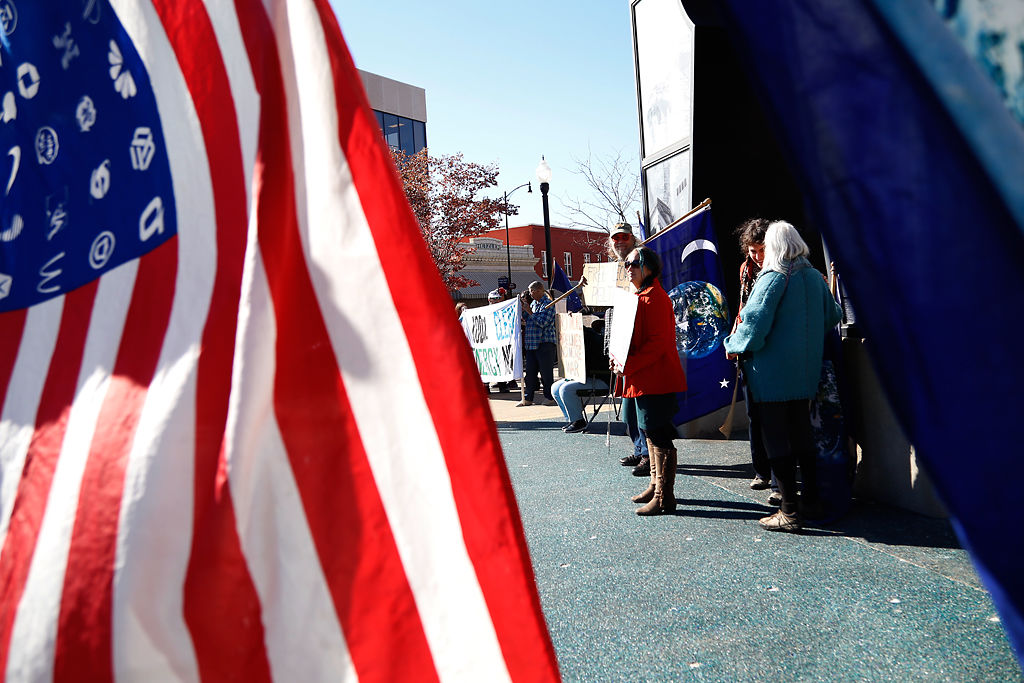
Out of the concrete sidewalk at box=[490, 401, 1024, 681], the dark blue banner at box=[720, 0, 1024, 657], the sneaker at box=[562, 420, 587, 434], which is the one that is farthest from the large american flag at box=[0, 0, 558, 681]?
the sneaker at box=[562, 420, 587, 434]

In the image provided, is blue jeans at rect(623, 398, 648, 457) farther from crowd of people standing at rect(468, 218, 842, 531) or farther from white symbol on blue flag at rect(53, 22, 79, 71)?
white symbol on blue flag at rect(53, 22, 79, 71)

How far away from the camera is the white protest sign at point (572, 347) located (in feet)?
Answer: 28.4

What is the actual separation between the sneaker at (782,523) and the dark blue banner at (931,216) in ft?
13.8

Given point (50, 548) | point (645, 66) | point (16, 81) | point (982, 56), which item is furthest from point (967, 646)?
point (645, 66)

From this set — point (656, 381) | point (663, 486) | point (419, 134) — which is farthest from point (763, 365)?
point (419, 134)

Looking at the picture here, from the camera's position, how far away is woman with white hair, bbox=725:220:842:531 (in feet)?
14.6

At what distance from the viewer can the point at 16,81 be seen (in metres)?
1.68

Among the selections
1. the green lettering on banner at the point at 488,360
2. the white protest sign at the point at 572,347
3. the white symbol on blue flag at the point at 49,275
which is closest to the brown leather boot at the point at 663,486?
the white protest sign at the point at 572,347

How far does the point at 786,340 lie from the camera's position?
14.7ft

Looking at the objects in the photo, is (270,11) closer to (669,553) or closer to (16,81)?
(16,81)

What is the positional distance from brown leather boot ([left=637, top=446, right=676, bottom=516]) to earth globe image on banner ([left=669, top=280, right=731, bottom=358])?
1.94 metres

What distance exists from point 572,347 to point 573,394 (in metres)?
0.60

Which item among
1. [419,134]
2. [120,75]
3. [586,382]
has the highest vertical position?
[419,134]

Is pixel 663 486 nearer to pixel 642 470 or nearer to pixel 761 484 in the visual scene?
pixel 761 484
